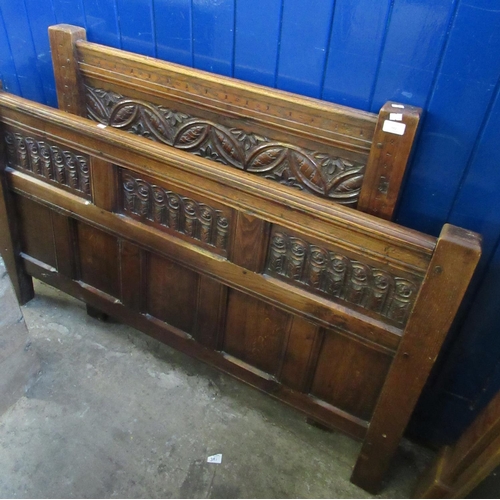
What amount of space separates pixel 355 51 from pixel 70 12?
0.96 metres

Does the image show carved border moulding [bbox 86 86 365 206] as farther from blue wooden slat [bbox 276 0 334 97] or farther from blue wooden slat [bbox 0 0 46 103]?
blue wooden slat [bbox 0 0 46 103]

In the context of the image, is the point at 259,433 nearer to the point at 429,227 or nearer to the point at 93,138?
the point at 429,227

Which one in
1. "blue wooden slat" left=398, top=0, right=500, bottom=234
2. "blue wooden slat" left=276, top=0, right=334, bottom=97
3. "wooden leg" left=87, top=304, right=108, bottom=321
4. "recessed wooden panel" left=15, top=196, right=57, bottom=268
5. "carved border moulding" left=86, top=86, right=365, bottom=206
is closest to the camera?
"blue wooden slat" left=398, top=0, right=500, bottom=234

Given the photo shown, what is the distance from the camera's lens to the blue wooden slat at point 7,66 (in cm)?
172

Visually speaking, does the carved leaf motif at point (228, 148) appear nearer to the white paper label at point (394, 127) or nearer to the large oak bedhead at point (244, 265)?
the large oak bedhead at point (244, 265)

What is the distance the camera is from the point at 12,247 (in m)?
1.94

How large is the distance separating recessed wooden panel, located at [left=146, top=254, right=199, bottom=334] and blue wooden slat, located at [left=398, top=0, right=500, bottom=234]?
73 centimetres

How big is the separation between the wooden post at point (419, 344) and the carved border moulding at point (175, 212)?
1.91ft

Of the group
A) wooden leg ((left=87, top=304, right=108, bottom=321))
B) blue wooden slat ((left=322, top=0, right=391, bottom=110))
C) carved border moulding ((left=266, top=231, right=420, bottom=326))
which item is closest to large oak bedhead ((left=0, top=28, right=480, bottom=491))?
A: carved border moulding ((left=266, top=231, right=420, bottom=326))

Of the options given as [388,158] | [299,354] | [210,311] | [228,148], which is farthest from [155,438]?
[388,158]

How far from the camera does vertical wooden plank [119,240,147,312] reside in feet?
5.42

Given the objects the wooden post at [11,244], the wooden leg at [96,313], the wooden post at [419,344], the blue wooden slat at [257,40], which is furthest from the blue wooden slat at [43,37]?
the wooden post at [419,344]

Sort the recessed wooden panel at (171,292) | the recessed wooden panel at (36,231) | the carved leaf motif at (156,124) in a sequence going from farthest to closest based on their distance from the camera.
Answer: the recessed wooden panel at (36,231) < the recessed wooden panel at (171,292) < the carved leaf motif at (156,124)

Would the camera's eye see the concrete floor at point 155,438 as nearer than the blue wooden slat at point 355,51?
No
